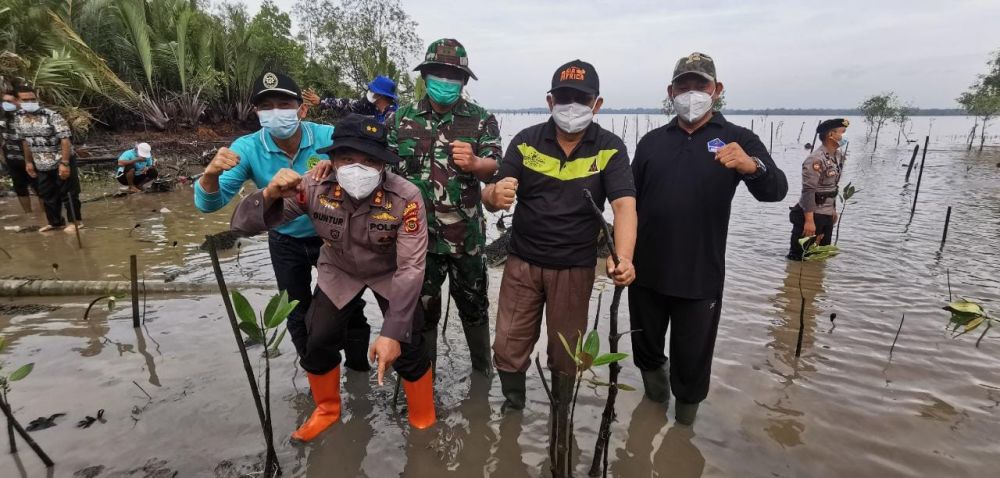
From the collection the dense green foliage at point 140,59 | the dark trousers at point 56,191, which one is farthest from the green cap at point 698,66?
the dense green foliage at point 140,59

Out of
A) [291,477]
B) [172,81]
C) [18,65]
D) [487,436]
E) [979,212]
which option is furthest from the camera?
[172,81]

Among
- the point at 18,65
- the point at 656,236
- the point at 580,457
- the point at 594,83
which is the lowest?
the point at 580,457

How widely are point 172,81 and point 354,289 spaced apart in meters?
18.3

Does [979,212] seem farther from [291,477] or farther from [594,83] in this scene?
[291,477]

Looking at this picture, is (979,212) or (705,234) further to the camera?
(979,212)

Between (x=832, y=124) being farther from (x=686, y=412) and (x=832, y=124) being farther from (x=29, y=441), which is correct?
(x=29, y=441)

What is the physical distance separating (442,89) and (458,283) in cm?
123

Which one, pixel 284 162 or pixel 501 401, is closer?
pixel 284 162

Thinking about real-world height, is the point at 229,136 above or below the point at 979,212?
above

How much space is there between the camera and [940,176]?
17.6 m

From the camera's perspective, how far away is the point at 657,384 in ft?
10.3

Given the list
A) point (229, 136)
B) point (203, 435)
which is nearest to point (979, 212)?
point (203, 435)

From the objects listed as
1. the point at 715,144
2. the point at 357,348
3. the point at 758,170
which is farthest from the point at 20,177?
the point at 758,170

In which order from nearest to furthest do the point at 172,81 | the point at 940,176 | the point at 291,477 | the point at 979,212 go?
1. the point at 291,477
2. the point at 979,212
3. the point at 172,81
4. the point at 940,176
